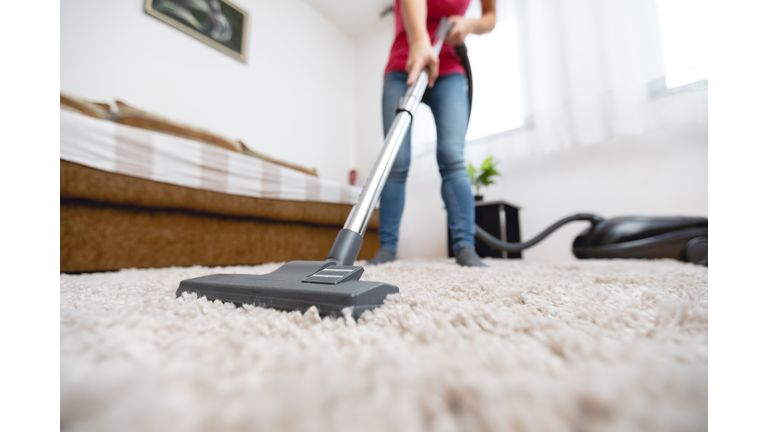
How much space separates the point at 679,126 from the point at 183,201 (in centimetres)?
198

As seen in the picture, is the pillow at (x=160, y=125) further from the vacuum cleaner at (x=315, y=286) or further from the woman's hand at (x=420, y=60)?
the vacuum cleaner at (x=315, y=286)

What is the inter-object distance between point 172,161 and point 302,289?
2.94 feet

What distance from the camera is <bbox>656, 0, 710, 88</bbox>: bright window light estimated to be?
119cm

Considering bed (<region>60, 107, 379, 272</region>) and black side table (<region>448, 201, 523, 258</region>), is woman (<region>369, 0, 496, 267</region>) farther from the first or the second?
black side table (<region>448, 201, 523, 258</region>)

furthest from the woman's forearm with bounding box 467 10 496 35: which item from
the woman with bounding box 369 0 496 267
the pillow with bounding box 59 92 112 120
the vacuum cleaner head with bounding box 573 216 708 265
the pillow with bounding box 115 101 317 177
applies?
the pillow with bounding box 59 92 112 120

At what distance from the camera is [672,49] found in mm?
1255

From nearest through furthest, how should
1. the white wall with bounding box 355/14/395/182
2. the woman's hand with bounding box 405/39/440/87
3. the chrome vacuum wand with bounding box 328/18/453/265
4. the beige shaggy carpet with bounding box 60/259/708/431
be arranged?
the beige shaggy carpet with bounding box 60/259/708/431, the chrome vacuum wand with bounding box 328/18/453/265, the woman's hand with bounding box 405/39/440/87, the white wall with bounding box 355/14/395/182

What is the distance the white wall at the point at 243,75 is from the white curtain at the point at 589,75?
1.45 metres

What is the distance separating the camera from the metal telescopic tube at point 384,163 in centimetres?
47

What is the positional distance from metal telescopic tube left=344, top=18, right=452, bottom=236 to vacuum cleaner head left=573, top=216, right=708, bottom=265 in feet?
3.13

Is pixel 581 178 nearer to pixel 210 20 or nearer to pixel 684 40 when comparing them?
pixel 684 40

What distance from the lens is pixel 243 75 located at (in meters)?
2.02

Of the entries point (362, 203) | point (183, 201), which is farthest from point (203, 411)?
point (183, 201)
